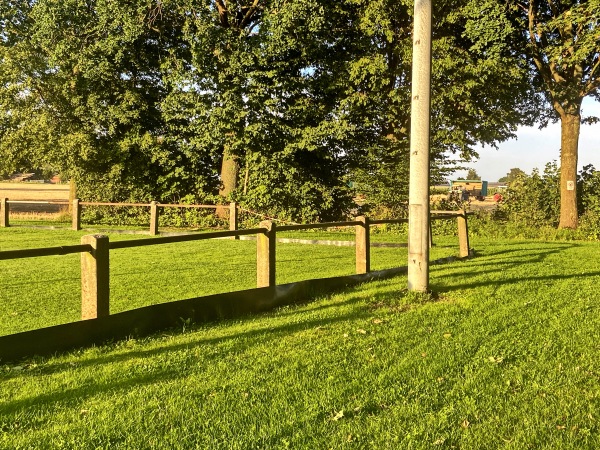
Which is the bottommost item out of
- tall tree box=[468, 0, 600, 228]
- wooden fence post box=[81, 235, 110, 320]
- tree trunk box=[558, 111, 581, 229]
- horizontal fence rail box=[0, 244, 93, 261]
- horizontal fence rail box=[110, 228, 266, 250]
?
wooden fence post box=[81, 235, 110, 320]

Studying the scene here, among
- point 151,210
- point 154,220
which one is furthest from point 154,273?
point 151,210

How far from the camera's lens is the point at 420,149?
7.24 m

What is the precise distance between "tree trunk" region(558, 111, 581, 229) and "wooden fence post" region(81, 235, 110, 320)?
1828cm

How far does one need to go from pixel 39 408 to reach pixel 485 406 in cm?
303

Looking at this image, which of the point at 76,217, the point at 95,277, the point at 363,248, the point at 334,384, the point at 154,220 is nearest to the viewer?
the point at 334,384

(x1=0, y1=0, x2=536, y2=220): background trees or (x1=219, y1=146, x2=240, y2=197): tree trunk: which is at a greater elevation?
(x1=0, y1=0, x2=536, y2=220): background trees

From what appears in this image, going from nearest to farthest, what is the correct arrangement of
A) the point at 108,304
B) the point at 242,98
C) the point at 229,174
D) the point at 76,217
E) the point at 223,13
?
1. the point at 108,304
2. the point at 76,217
3. the point at 242,98
4. the point at 223,13
5. the point at 229,174

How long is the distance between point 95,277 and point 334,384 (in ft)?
8.82

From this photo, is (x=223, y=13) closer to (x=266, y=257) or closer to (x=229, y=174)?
(x=229, y=174)

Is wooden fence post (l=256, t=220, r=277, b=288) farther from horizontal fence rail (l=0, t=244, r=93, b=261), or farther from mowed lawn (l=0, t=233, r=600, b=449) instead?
horizontal fence rail (l=0, t=244, r=93, b=261)

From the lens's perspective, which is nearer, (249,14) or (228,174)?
(249,14)

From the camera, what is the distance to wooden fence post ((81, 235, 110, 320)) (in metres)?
5.13

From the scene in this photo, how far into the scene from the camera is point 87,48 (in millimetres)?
22797

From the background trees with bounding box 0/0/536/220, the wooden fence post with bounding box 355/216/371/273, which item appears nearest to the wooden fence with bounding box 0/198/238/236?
the background trees with bounding box 0/0/536/220
